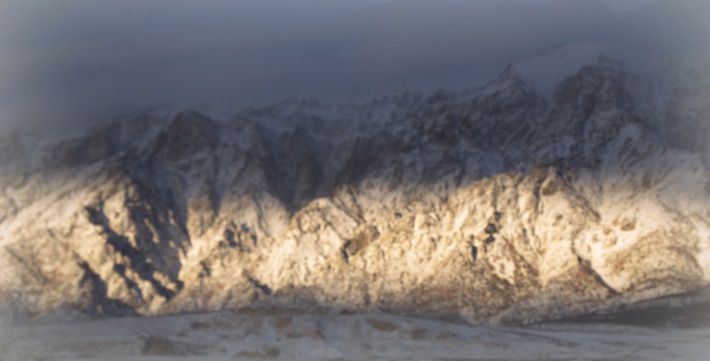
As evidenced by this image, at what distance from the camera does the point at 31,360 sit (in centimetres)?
19475

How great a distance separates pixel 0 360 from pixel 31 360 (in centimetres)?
1289

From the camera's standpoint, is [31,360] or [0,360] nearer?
[0,360]

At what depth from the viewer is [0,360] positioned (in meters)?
182
